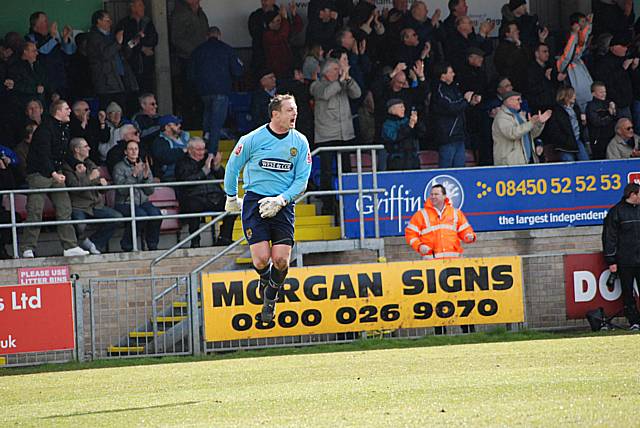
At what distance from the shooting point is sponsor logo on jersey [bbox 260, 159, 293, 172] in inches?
467

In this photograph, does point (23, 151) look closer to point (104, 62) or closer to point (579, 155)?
point (104, 62)

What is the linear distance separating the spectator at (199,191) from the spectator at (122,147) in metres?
0.70

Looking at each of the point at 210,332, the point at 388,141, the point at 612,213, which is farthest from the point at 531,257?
the point at 210,332

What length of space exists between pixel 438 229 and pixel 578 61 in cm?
625

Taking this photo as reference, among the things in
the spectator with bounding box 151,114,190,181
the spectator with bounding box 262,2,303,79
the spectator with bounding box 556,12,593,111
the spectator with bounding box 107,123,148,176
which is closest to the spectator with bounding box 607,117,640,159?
the spectator with bounding box 556,12,593,111

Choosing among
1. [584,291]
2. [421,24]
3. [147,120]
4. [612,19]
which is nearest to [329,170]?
[147,120]

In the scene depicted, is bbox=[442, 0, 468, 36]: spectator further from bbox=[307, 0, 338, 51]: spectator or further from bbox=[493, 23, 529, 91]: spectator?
bbox=[307, 0, 338, 51]: spectator

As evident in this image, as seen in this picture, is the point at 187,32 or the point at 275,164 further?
the point at 187,32

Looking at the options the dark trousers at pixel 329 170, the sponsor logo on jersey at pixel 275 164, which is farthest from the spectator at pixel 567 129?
the sponsor logo on jersey at pixel 275 164

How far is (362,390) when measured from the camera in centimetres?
1079

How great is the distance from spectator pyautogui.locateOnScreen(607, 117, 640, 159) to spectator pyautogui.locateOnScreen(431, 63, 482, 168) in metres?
2.67

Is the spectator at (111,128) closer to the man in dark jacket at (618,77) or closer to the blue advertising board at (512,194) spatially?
the blue advertising board at (512,194)

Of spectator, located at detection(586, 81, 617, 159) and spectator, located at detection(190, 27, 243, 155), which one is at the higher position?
spectator, located at detection(190, 27, 243, 155)

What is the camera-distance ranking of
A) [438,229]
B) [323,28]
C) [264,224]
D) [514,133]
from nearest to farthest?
[264,224]
[438,229]
[514,133]
[323,28]
